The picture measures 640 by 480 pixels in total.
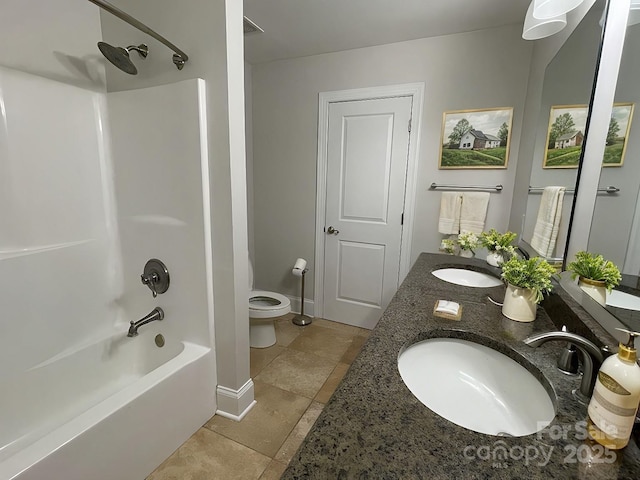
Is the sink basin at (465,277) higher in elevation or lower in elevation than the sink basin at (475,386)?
higher

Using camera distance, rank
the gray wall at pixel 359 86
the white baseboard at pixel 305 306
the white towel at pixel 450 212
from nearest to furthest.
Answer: the gray wall at pixel 359 86 → the white towel at pixel 450 212 → the white baseboard at pixel 305 306

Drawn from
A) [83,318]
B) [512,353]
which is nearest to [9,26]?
[83,318]

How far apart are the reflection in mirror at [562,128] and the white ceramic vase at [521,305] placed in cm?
32

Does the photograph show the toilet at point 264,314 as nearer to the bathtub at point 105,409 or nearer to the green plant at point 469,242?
Result: the bathtub at point 105,409

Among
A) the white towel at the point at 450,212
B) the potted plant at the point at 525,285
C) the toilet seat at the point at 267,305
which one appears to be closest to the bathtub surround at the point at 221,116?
the toilet seat at the point at 267,305

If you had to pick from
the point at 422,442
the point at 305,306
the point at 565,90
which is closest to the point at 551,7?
the point at 565,90

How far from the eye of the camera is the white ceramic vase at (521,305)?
1.04m

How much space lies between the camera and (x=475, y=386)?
2.94 feet

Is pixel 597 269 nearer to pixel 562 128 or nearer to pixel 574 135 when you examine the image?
pixel 574 135

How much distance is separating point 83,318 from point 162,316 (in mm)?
434

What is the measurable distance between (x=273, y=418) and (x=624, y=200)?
5.91 feet

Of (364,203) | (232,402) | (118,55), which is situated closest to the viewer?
(118,55)

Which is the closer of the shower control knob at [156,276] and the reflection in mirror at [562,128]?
the reflection in mirror at [562,128]

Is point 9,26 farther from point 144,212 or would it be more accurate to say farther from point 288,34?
point 288,34
